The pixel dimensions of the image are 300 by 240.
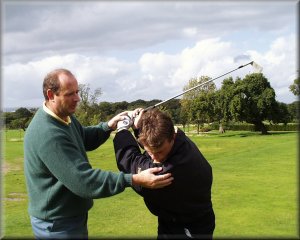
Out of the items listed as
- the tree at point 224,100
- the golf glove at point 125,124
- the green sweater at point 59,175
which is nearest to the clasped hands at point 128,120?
the golf glove at point 125,124

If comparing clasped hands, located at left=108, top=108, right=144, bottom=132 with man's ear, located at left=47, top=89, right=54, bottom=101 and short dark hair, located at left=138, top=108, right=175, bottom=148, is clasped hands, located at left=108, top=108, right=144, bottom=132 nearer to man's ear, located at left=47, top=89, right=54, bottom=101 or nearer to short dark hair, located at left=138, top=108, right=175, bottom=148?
short dark hair, located at left=138, top=108, right=175, bottom=148

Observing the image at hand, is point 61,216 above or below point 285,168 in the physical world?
above

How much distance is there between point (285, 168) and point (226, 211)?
738 centimetres

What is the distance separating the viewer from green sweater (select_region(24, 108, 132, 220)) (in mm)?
2928

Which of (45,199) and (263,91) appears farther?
(263,91)

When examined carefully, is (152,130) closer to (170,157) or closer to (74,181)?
(170,157)

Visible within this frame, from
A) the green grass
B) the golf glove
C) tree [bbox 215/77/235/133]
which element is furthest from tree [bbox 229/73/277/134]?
the golf glove

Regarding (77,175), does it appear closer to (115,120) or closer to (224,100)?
(115,120)

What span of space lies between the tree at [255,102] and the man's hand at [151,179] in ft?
163

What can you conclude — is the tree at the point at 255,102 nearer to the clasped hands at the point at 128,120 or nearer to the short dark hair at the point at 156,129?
the clasped hands at the point at 128,120

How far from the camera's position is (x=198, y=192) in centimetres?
315

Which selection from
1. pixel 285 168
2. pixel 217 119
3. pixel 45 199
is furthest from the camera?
pixel 217 119

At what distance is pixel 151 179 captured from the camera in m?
2.92

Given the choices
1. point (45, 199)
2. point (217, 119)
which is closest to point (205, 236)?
point (45, 199)
